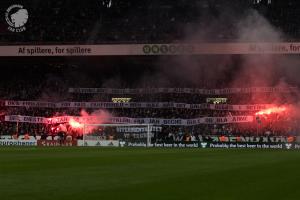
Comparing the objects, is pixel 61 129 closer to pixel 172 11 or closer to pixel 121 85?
pixel 121 85

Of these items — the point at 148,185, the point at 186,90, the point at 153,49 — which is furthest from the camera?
the point at 186,90

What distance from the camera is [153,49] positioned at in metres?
41.5

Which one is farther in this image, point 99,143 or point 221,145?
point 99,143

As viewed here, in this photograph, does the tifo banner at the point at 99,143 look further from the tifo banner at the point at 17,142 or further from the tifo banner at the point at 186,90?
the tifo banner at the point at 186,90

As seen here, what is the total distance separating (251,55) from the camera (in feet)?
140

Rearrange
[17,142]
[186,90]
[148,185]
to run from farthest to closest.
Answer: [186,90] < [17,142] < [148,185]

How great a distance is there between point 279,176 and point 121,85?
3401 centimetres

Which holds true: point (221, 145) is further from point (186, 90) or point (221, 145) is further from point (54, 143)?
point (54, 143)

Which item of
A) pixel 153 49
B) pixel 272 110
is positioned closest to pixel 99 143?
pixel 153 49

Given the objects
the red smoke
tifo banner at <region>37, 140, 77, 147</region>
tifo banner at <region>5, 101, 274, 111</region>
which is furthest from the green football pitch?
tifo banner at <region>5, 101, 274, 111</region>

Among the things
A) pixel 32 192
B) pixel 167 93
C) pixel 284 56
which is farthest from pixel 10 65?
pixel 32 192

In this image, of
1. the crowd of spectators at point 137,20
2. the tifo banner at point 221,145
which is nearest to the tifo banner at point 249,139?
the tifo banner at point 221,145

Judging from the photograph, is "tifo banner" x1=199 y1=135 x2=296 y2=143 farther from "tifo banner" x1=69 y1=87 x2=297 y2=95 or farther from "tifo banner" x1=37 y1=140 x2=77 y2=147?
"tifo banner" x1=37 y1=140 x2=77 y2=147

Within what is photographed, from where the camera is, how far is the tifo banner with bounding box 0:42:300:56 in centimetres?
3978
